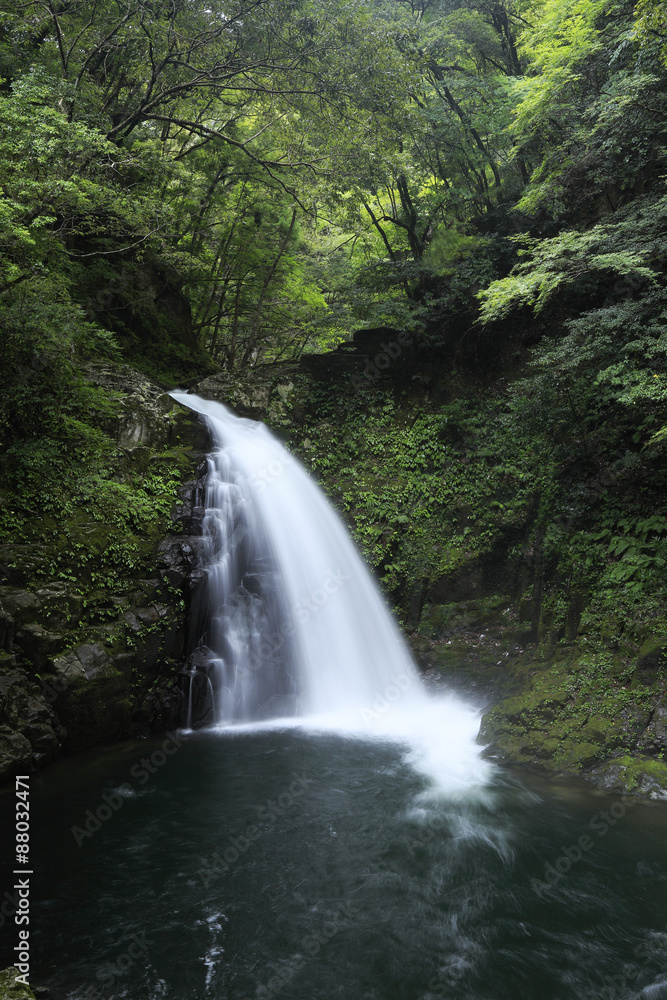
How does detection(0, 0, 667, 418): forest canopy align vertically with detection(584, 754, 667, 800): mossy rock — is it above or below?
above

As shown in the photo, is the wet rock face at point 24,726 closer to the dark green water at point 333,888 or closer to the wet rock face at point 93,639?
the wet rock face at point 93,639

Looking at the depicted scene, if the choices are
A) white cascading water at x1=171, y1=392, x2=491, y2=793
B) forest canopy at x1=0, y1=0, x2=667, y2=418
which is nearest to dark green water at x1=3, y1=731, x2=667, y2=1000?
white cascading water at x1=171, y1=392, x2=491, y2=793

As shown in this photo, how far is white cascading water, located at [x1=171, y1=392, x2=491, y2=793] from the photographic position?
8609mm

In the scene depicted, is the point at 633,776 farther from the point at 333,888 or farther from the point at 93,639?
the point at 93,639

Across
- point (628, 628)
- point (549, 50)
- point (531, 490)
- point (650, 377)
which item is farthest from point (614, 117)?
point (628, 628)

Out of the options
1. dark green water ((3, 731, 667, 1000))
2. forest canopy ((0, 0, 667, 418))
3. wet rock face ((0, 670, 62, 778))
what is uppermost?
forest canopy ((0, 0, 667, 418))

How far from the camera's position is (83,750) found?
6.95 metres

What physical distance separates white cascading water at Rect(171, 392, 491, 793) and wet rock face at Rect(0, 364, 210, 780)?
589 millimetres

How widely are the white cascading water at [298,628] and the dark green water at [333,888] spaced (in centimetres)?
163

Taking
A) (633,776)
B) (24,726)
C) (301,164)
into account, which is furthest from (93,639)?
(301,164)

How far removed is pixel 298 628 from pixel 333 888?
17.5 feet

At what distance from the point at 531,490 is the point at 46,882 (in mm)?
9089

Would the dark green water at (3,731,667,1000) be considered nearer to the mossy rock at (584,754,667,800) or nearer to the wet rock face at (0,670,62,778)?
the mossy rock at (584,754,667,800)

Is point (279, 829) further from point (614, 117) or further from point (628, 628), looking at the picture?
point (614, 117)
